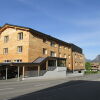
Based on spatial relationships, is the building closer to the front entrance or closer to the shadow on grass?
the front entrance

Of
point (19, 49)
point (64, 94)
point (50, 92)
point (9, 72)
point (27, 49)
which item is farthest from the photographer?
point (19, 49)

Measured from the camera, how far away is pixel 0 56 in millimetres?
47969

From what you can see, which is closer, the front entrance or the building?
the front entrance

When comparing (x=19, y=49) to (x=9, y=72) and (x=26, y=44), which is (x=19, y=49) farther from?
(x=9, y=72)

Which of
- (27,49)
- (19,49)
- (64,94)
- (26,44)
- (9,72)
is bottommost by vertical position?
(64,94)

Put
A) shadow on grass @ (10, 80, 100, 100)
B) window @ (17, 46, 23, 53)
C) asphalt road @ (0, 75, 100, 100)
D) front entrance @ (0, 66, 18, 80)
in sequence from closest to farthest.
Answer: shadow on grass @ (10, 80, 100, 100)
asphalt road @ (0, 75, 100, 100)
front entrance @ (0, 66, 18, 80)
window @ (17, 46, 23, 53)

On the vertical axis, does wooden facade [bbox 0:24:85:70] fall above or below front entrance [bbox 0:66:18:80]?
above

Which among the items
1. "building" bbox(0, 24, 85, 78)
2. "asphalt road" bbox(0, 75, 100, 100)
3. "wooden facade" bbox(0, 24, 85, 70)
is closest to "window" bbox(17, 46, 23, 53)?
"building" bbox(0, 24, 85, 78)

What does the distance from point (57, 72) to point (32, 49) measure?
7.56 metres

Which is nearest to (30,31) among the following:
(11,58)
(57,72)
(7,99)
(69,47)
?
(11,58)

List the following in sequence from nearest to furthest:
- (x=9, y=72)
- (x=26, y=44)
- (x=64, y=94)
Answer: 1. (x=64, y=94)
2. (x=9, y=72)
3. (x=26, y=44)

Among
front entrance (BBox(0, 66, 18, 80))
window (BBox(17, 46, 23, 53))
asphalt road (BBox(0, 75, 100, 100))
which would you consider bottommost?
asphalt road (BBox(0, 75, 100, 100))

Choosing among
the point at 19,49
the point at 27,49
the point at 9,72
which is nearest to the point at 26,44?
the point at 27,49

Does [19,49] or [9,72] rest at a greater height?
[19,49]
